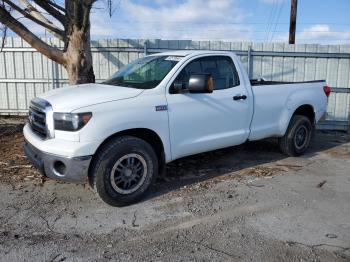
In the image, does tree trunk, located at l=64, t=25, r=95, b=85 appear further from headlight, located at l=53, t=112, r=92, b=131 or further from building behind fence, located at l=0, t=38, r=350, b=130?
headlight, located at l=53, t=112, r=92, b=131

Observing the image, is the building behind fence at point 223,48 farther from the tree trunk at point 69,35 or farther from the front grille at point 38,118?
the front grille at point 38,118

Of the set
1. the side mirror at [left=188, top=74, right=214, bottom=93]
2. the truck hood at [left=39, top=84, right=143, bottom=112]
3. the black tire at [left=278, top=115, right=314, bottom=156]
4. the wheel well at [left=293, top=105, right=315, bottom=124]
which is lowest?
the black tire at [left=278, top=115, right=314, bottom=156]

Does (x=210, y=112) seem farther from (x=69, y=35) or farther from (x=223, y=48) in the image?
(x=223, y=48)

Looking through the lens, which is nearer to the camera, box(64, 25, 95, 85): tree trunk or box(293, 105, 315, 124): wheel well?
box(293, 105, 315, 124): wheel well

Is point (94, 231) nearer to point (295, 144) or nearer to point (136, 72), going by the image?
point (136, 72)

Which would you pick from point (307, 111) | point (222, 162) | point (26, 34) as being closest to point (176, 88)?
point (222, 162)

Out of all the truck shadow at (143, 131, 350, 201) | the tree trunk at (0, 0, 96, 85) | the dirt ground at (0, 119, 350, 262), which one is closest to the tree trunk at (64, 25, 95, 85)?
the tree trunk at (0, 0, 96, 85)

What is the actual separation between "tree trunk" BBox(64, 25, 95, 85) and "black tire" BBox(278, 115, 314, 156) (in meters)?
4.10

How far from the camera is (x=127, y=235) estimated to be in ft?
13.6

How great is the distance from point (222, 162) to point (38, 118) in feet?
10.9

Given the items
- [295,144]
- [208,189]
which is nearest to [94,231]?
[208,189]

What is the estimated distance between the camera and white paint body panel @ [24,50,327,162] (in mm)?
4477

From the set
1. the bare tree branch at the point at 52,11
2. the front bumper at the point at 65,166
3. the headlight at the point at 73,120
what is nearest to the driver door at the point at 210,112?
the headlight at the point at 73,120

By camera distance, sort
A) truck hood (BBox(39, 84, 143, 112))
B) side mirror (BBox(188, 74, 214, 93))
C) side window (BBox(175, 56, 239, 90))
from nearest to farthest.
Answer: truck hood (BBox(39, 84, 143, 112)) → side mirror (BBox(188, 74, 214, 93)) → side window (BBox(175, 56, 239, 90))
